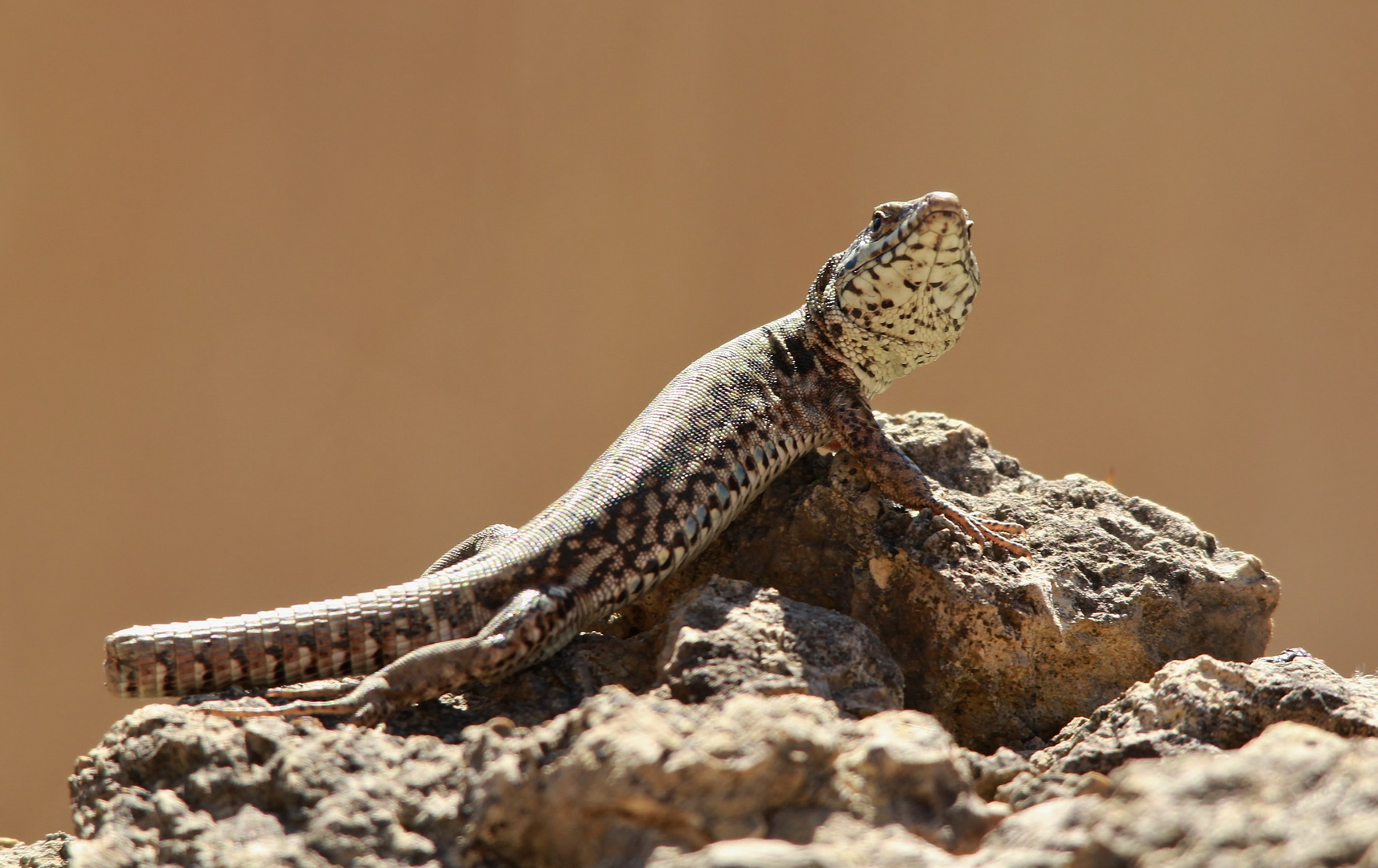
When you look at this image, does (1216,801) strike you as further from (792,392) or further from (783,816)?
(792,392)

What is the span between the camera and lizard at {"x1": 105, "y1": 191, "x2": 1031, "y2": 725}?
3.67 m

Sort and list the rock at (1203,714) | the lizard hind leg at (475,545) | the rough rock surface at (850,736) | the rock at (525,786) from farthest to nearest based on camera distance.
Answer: the lizard hind leg at (475,545) < the rock at (1203,714) < the rock at (525,786) < the rough rock surface at (850,736)

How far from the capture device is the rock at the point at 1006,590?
413 cm

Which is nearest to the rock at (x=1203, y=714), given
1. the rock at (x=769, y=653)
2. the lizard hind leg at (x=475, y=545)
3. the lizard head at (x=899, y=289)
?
the rock at (x=769, y=653)

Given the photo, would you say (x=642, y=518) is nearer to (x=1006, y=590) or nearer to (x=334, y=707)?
(x=334, y=707)

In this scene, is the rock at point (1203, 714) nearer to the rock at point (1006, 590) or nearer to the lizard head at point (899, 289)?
the rock at point (1006, 590)

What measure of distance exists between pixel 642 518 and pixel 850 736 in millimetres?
1522

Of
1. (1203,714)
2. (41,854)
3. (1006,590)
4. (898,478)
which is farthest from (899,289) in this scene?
(41,854)

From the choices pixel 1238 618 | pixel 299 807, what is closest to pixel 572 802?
pixel 299 807

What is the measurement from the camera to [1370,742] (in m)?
2.74

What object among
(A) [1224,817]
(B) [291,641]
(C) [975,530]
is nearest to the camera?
(A) [1224,817]

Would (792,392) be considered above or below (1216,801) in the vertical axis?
above

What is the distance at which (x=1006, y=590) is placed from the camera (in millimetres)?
4176

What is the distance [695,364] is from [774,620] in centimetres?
167
